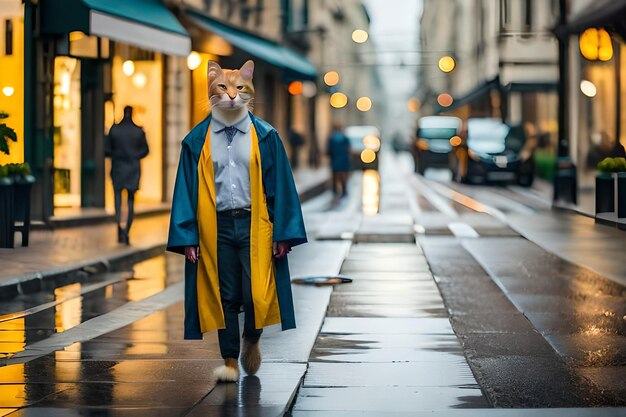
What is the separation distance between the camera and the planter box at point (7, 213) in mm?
15531

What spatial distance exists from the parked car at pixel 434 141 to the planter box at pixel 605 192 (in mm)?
32205

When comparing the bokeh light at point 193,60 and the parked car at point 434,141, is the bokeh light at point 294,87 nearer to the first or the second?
the parked car at point 434,141

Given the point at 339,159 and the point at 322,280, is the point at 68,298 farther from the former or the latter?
the point at 339,159

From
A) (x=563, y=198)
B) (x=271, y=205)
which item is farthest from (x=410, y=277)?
(x=563, y=198)

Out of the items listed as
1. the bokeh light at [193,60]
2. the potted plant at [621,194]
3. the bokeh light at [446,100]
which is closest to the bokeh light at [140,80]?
the bokeh light at [193,60]

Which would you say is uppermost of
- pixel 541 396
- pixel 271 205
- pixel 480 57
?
pixel 480 57

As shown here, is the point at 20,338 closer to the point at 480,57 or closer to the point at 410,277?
the point at 410,277

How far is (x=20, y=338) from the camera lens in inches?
372

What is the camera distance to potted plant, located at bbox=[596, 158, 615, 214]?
1878 cm

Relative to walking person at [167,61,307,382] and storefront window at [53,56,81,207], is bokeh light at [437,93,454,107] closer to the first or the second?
storefront window at [53,56,81,207]

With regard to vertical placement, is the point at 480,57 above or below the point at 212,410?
above

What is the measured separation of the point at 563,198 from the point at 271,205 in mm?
20798

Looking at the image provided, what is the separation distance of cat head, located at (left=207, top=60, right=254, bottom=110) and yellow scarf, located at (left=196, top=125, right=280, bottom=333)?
0.27 meters

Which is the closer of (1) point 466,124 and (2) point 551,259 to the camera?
(2) point 551,259
